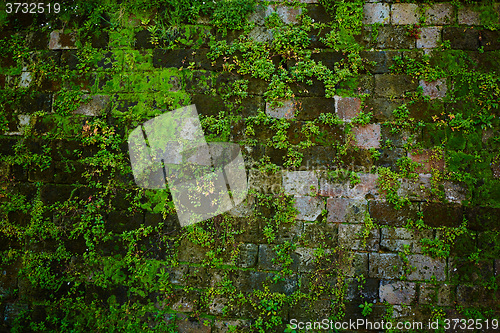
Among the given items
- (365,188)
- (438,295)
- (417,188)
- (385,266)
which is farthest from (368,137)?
(438,295)

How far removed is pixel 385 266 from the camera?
3.32 metres

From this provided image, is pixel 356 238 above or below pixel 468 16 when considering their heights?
below

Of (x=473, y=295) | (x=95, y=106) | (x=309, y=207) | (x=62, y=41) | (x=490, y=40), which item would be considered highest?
(x=62, y=41)

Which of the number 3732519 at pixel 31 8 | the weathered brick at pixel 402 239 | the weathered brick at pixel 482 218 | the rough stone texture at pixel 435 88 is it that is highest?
the number 3732519 at pixel 31 8

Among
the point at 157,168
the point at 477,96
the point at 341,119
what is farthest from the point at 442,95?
the point at 157,168

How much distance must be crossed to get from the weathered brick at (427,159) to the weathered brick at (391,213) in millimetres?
443

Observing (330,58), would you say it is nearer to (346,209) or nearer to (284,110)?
(284,110)

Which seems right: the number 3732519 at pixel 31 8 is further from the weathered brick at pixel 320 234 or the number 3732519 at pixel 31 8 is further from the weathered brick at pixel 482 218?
the weathered brick at pixel 482 218

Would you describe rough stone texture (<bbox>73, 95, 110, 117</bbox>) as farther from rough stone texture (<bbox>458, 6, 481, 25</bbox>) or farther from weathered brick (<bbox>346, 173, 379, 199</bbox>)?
rough stone texture (<bbox>458, 6, 481, 25</bbox>)

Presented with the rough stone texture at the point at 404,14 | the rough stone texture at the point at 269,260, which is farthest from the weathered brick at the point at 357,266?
the rough stone texture at the point at 404,14

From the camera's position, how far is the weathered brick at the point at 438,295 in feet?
10.8

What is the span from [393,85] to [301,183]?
5.34 feet

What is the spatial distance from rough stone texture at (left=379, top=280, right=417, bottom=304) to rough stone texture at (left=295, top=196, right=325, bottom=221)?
1083mm

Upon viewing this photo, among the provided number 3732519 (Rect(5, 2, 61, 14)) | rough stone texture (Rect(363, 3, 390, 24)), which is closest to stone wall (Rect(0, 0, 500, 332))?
rough stone texture (Rect(363, 3, 390, 24))
